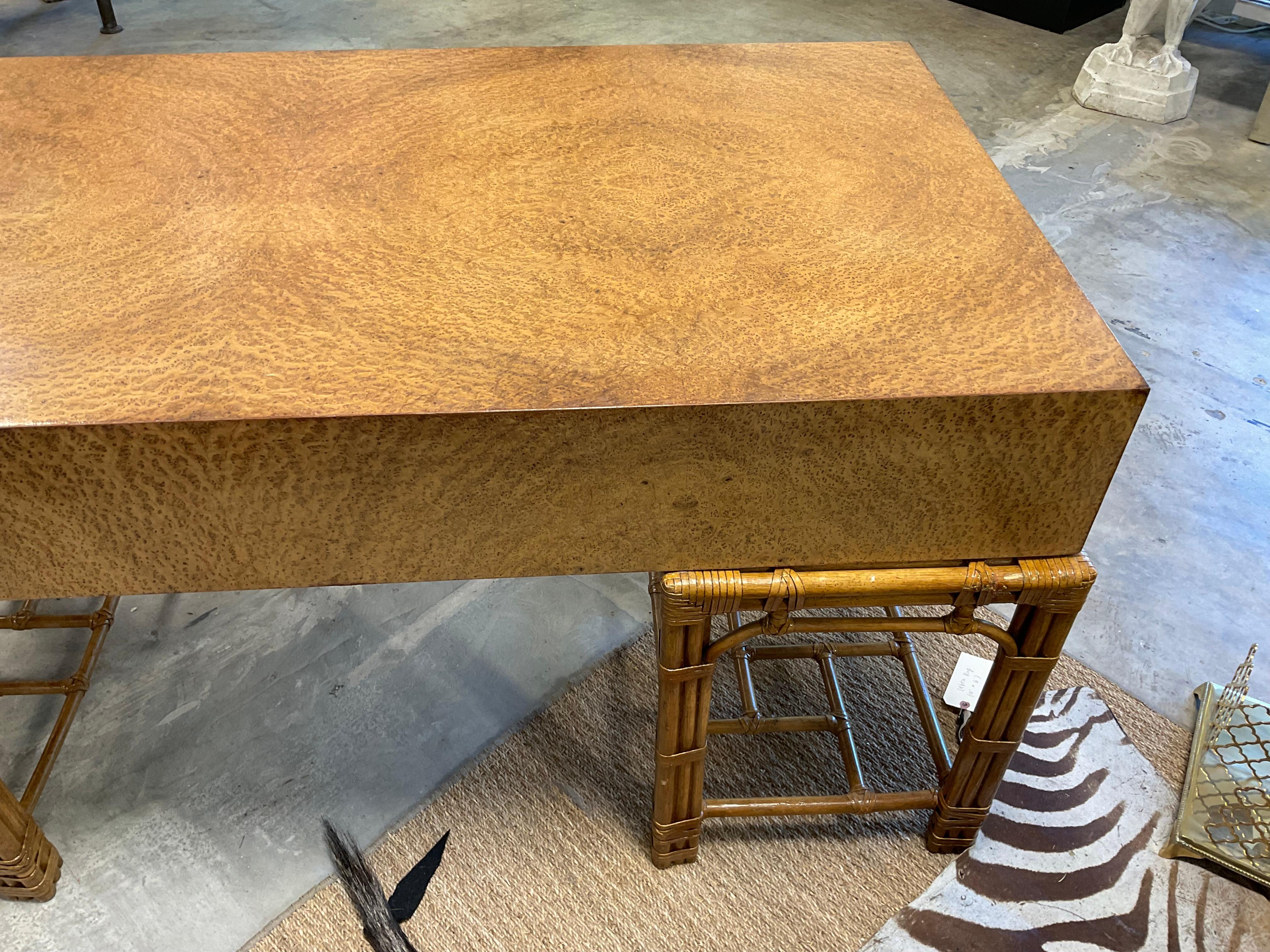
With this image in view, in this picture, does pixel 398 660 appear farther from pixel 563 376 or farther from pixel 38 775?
pixel 563 376

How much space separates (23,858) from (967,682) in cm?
110

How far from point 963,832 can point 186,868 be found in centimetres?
89

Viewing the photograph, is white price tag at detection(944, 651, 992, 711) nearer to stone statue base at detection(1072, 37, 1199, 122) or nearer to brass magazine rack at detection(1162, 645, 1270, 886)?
brass magazine rack at detection(1162, 645, 1270, 886)

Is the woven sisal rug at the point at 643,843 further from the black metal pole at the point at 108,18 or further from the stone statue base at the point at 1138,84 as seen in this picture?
the black metal pole at the point at 108,18

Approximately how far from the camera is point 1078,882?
3.77 feet

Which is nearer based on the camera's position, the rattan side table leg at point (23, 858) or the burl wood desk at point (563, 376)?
the burl wood desk at point (563, 376)

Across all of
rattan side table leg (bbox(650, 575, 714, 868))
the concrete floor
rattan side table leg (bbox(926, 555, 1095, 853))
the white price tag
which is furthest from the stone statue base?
rattan side table leg (bbox(650, 575, 714, 868))

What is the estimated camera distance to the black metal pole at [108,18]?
10.6 feet

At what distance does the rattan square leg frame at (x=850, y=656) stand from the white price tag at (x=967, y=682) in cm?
4

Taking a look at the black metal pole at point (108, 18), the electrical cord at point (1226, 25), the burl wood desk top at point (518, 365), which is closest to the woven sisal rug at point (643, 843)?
the burl wood desk top at point (518, 365)

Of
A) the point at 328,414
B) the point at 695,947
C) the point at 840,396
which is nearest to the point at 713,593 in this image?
the point at 840,396

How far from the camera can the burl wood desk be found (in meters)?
0.74

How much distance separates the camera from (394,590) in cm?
150

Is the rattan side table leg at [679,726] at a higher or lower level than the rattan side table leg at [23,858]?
higher
